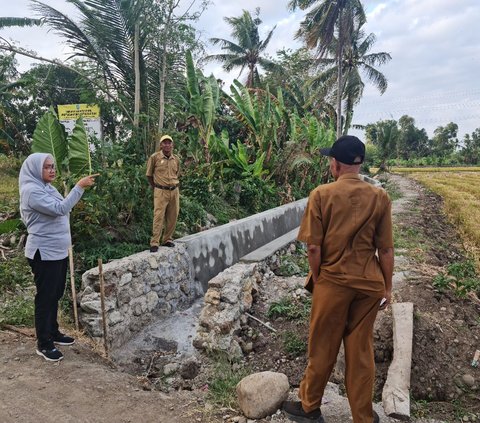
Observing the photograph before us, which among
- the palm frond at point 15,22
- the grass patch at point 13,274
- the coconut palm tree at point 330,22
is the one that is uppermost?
the coconut palm tree at point 330,22

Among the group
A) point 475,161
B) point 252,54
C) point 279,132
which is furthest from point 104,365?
point 475,161

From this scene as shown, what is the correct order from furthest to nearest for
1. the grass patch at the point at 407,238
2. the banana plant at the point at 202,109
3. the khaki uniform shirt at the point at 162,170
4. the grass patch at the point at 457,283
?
the banana plant at the point at 202,109 → the grass patch at the point at 407,238 → the khaki uniform shirt at the point at 162,170 → the grass patch at the point at 457,283

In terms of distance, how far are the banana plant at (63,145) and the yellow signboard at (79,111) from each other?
121cm

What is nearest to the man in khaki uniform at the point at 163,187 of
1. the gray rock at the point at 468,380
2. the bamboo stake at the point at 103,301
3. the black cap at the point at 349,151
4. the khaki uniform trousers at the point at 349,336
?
the bamboo stake at the point at 103,301

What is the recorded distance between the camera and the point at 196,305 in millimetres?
5891

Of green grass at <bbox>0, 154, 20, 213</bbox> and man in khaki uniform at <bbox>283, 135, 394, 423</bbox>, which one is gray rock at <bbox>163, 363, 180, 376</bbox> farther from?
green grass at <bbox>0, 154, 20, 213</bbox>

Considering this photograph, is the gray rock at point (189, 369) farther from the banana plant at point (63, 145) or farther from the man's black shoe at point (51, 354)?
the banana plant at point (63, 145)

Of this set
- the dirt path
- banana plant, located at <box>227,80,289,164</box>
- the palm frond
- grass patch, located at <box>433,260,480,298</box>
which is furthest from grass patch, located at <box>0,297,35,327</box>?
banana plant, located at <box>227,80,289,164</box>

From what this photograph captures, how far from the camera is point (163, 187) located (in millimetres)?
5594

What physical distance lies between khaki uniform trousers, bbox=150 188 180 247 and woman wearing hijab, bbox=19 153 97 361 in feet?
5.93

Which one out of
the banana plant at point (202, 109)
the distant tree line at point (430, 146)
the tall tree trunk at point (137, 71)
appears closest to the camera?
the tall tree trunk at point (137, 71)

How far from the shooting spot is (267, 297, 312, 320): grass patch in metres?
4.84

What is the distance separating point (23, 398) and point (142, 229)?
9.64 ft

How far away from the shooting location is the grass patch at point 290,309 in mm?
4836
